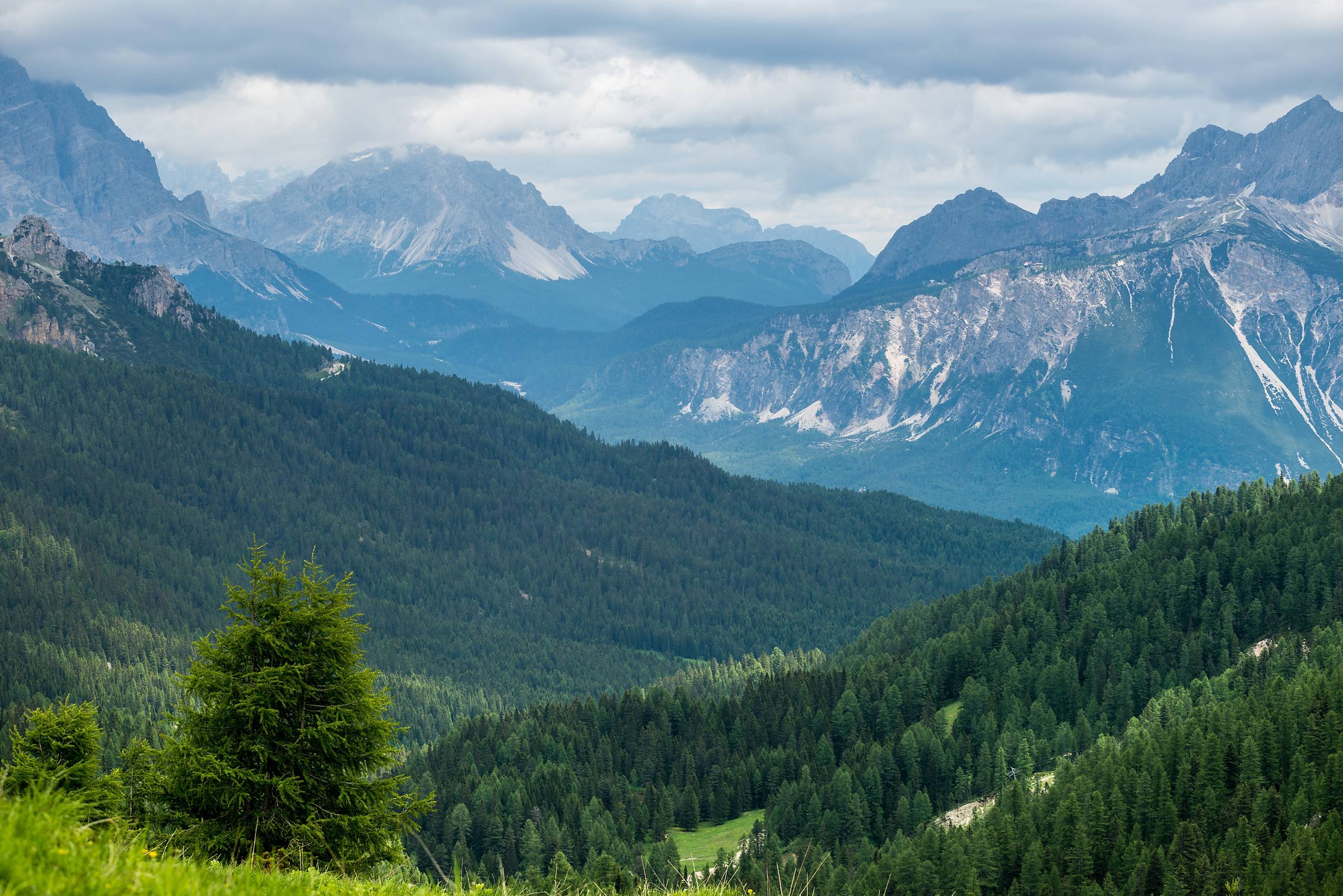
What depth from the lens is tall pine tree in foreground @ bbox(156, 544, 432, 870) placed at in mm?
37781

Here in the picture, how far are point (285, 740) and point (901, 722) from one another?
138 m

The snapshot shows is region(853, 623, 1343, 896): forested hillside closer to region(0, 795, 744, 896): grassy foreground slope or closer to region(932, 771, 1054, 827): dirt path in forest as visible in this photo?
region(932, 771, 1054, 827): dirt path in forest

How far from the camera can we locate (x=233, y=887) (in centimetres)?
1645

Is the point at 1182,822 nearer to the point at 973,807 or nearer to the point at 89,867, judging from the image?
the point at 973,807

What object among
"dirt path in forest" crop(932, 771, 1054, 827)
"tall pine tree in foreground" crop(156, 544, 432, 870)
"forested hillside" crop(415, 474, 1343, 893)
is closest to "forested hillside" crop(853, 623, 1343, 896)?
"dirt path in forest" crop(932, 771, 1054, 827)

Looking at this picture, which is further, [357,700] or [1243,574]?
[1243,574]

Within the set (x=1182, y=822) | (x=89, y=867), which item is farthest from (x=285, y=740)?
(x=1182, y=822)

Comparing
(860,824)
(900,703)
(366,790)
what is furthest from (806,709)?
(366,790)

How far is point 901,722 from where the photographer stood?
16712cm

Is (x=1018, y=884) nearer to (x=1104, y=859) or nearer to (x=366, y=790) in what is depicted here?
(x=1104, y=859)

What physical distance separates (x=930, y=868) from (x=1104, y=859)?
13943 mm

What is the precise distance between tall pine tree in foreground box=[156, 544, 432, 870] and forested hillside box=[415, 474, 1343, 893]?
89.4 meters

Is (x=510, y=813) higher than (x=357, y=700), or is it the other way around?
(x=357, y=700)

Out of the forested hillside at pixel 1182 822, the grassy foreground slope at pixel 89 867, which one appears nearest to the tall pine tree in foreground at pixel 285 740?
the grassy foreground slope at pixel 89 867
